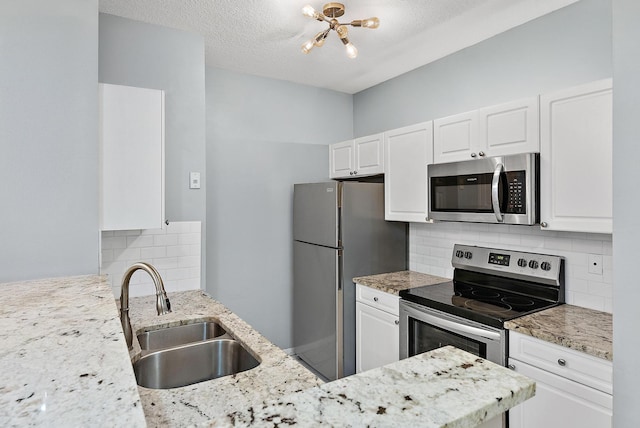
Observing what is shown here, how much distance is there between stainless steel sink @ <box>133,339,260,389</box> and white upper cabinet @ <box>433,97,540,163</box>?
178 cm

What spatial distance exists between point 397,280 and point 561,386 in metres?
1.29

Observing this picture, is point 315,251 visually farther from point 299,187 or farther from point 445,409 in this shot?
point 445,409

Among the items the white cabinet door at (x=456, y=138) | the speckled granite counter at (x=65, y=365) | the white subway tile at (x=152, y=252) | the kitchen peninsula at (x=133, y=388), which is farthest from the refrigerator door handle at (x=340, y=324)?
the speckled granite counter at (x=65, y=365)

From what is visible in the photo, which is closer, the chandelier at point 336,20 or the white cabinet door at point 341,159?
the chandelier at point 336,20

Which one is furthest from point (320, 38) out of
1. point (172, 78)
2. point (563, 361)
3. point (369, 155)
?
point (563, 361)

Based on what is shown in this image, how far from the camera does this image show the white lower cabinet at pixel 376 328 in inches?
102

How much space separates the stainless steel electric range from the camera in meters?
1.99

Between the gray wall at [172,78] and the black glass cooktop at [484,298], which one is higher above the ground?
the gray wall at [172,78]

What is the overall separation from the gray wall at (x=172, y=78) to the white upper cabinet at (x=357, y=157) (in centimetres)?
132

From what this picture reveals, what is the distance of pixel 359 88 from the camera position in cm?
369

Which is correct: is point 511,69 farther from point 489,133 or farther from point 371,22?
point 371,22

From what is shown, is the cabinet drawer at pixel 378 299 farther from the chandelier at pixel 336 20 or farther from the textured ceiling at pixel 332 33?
the textured ceiling at pixel 332 33

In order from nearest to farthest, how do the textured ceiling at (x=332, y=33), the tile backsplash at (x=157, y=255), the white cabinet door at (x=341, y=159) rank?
the textured ceiling at (x=332, y=33) → the tile backsplash at (x=157, y=255) → the white cabinet door at (x=341, y=159)

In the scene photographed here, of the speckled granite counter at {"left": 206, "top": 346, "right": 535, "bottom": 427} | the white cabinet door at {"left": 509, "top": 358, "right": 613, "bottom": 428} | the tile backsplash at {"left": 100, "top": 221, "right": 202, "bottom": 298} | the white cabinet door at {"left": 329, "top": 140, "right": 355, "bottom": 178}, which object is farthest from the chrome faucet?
the white cabinet door at {"left": 329, "top": 140, "right": 355, "bottom": 178}
